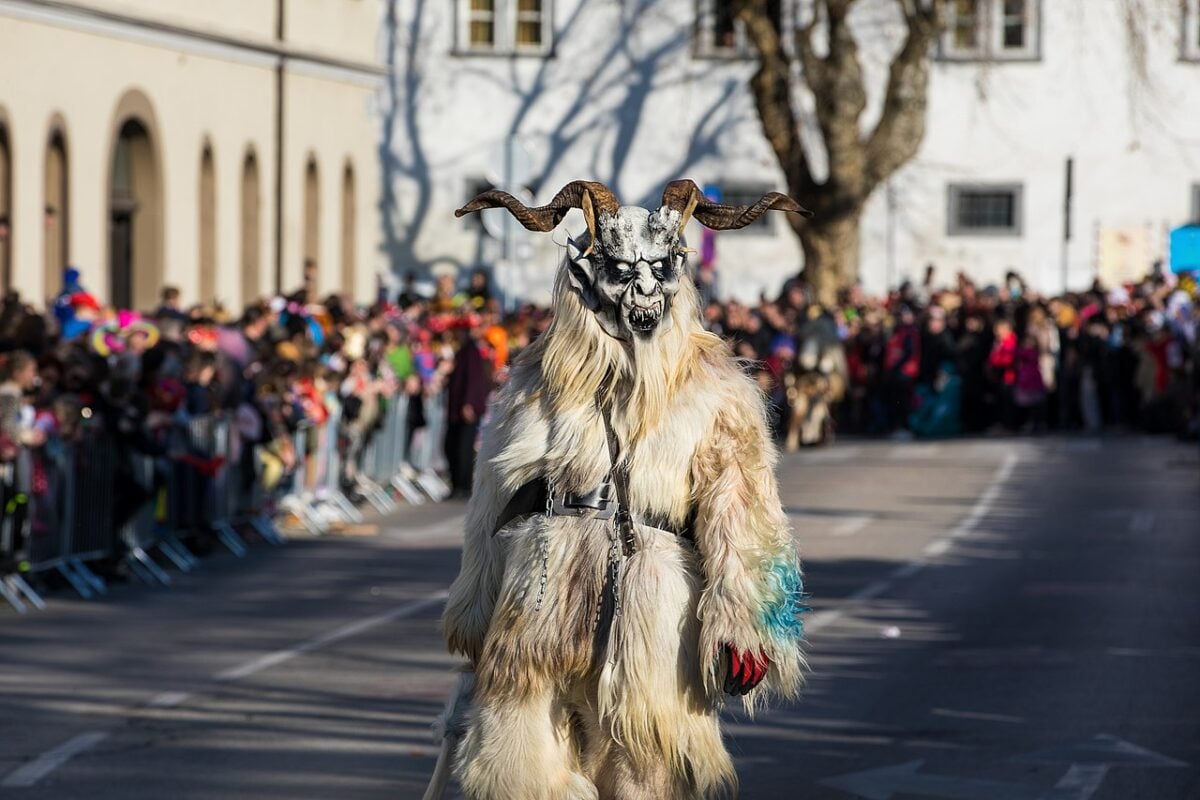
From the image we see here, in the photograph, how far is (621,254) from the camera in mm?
6039

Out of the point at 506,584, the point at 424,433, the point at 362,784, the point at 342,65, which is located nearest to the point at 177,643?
the point at 362,784

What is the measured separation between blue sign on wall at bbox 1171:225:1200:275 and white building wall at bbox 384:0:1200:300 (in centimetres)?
160

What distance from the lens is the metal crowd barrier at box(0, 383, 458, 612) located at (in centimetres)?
1447

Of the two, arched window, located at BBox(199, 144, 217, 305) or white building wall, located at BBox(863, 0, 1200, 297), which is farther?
white building wall, located at BBox(863, 0, 1200, 297)

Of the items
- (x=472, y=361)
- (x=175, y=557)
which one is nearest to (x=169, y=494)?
(x=175, y=557)

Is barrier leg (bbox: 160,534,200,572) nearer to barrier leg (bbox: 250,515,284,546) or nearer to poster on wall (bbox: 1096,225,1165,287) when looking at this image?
barrier leg (bbox: 250,515,284,546)

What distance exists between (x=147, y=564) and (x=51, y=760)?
21.3 ft

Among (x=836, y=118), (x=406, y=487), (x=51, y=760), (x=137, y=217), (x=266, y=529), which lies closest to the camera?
(x=51, y=760)

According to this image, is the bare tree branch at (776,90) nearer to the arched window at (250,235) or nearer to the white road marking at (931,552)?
the arched window at (250,235)

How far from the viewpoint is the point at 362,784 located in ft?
29.9

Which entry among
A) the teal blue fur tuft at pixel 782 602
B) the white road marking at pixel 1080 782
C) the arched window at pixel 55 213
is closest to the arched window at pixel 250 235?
the arched window at pixel 55 213

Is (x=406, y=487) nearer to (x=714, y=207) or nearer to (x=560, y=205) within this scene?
(x=714, y=207)

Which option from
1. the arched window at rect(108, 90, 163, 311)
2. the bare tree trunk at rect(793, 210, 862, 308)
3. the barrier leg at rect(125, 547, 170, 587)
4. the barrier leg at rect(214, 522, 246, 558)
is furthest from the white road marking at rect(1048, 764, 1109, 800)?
the bare tree trunk at rect(793, 210, 862, 308)

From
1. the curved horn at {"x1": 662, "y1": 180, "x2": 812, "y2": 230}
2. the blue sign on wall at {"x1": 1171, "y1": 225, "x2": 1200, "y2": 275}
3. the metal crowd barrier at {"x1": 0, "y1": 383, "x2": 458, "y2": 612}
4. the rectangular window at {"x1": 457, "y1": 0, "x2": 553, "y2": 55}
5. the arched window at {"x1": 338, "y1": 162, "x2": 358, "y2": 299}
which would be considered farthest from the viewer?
the rectangular window at {"x1": 457, "y1": 0, "x2": 553, "y2": 55}
